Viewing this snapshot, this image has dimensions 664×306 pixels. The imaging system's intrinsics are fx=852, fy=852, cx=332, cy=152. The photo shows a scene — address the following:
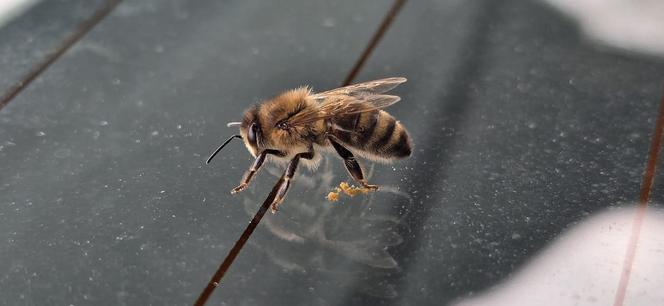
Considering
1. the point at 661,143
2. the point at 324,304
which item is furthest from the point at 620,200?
the point at 324,304

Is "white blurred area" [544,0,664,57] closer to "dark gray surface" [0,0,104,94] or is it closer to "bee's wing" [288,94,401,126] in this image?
"bee's wing" [288,94,401,126]

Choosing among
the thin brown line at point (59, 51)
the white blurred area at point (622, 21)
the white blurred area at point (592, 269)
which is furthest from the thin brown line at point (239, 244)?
the thin brown line at point (59, 51)

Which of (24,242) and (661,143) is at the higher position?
(661,143)

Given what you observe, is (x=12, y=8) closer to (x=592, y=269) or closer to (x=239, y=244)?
(x=239, y=244)

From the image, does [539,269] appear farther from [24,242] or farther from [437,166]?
[24,242]

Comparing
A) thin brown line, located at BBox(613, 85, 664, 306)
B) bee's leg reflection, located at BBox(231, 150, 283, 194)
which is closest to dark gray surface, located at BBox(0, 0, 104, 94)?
bee's leg reflection, located at BBox(231, 150, 283, 194)
